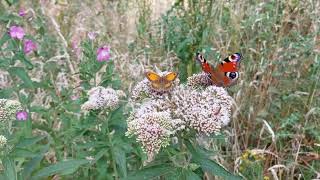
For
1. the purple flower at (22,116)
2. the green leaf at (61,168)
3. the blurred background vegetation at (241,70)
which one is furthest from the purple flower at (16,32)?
the green leaf at (61,168)

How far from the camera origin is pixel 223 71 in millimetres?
2541

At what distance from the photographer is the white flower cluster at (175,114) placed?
2.11 meters

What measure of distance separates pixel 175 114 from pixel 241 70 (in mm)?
2210

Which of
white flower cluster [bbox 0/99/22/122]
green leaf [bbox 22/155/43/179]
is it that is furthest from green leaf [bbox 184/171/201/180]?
white flower cluster [bbox 0/99/22/122]

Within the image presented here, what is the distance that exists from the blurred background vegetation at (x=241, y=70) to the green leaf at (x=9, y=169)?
79 centimetres

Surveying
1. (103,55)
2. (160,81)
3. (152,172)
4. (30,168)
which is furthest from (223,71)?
(103,55)

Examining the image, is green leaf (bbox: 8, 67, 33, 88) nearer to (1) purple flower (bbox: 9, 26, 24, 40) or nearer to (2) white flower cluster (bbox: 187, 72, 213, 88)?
(1) purple flower (bbox: 9, 26, 24, 40)

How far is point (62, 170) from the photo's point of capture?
7.99ft

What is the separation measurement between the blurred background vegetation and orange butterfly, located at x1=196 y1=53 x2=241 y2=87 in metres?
0.90

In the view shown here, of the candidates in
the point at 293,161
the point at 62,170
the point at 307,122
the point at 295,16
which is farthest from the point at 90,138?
the point at 295,16

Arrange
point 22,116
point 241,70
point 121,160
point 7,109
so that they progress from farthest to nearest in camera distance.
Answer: point 241,70 → point 22,116 → point 121,160 → point 7,109

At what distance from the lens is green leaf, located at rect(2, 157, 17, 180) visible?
2372 mm

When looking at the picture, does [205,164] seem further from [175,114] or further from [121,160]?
[121,160]

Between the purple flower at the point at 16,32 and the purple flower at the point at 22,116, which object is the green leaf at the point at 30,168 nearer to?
the purple flower at the point at 22,116
